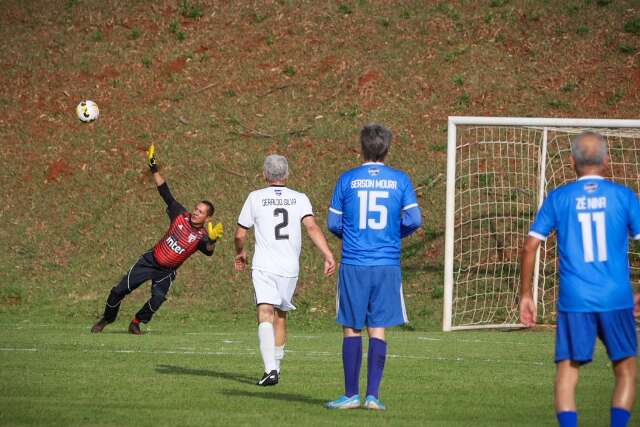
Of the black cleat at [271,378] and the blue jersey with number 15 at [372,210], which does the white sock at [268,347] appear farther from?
the blue jersey with number 15 at [372,210]

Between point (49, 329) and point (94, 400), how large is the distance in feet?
24.3

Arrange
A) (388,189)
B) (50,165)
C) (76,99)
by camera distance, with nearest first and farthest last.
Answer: (388,189), (50,165), (76,99)

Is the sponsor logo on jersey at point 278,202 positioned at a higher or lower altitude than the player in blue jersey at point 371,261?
higher

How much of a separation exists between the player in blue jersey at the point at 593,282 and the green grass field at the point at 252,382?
50.8 inches

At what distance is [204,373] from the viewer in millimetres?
9906

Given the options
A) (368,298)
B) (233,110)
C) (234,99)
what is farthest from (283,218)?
(234,99)

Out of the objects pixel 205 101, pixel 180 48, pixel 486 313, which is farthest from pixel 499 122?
pixel 180 48

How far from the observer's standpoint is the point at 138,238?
69.8 feet

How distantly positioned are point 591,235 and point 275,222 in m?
3.47

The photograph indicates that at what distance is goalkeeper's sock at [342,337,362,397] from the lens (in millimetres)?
7762

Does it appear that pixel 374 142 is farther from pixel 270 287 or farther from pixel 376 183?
pixel 270 287

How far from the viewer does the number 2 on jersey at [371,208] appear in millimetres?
7754

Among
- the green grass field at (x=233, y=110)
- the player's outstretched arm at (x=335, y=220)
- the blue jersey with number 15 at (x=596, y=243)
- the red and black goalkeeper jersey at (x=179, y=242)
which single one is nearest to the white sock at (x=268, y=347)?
the player's outstretched arm at (x=335, y=220)

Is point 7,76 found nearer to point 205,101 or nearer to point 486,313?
point 205,101
